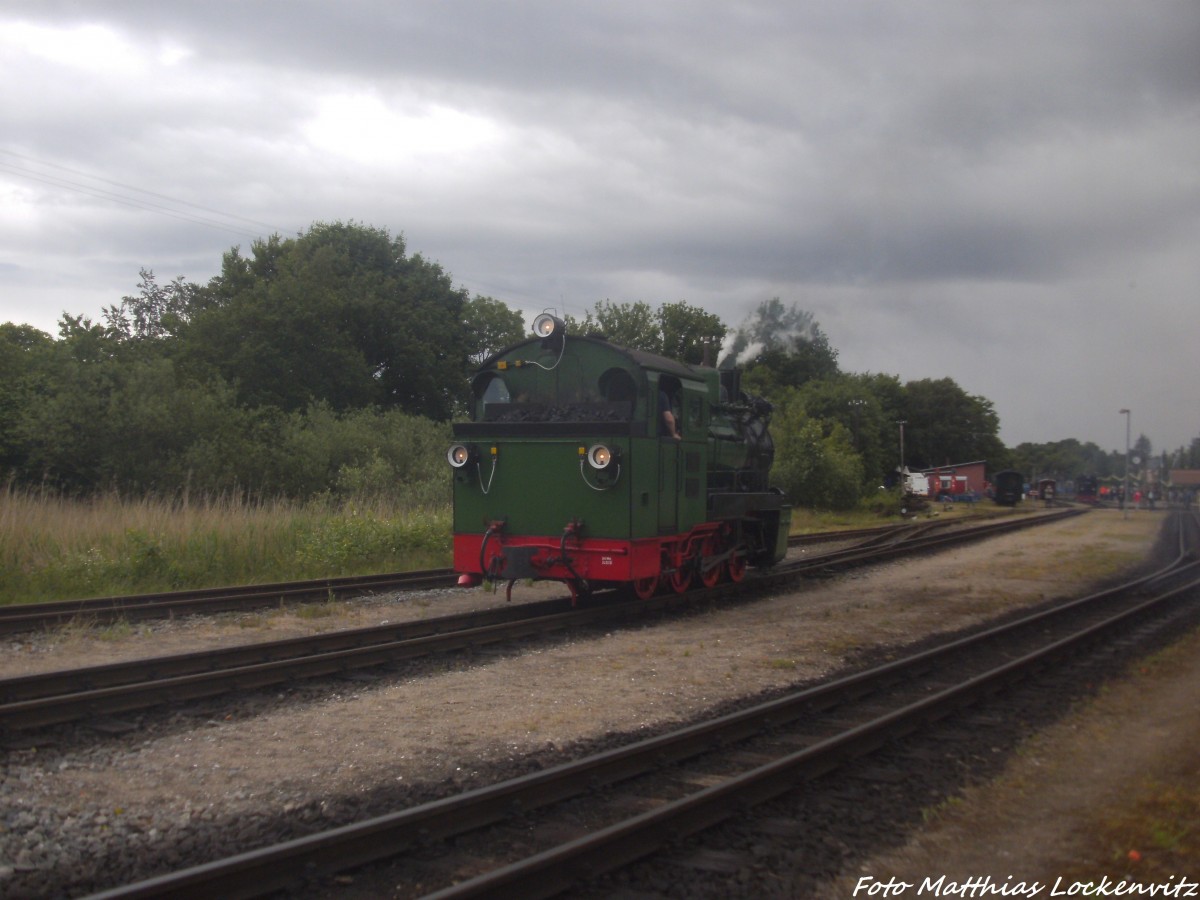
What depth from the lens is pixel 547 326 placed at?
11039 millimetres

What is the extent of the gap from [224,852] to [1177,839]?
15.0 ft

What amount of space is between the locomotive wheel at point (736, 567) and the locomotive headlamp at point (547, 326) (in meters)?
4.47

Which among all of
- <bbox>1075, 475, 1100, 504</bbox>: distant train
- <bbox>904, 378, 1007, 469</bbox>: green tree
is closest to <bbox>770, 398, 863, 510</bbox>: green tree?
<bbox>1075, 475, 1100, 504</bbox>: distant train

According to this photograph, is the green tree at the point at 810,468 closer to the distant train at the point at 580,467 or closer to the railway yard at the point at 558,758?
the distant train at the point at 580,467

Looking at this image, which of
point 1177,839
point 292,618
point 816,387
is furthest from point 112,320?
point 1177,839

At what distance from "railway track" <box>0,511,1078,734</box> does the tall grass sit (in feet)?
15.4

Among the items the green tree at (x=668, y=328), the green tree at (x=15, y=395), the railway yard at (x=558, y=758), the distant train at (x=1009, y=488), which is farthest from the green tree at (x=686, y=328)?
the railway yard at (x=558, y=758)

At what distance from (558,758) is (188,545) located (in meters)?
9.81

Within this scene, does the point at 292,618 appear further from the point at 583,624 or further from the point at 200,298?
the point at 200,298

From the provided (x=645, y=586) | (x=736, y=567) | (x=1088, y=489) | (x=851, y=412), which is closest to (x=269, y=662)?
(x=645, y=586)

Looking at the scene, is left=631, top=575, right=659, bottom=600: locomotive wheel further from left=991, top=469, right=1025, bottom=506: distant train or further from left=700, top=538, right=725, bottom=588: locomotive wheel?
left=991, top=469, right=1025, bottom=506: distant train

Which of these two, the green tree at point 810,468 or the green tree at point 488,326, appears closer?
the green tree at point 810,468

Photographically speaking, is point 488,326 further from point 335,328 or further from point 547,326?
point 547,326

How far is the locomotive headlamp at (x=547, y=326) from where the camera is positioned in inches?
432
